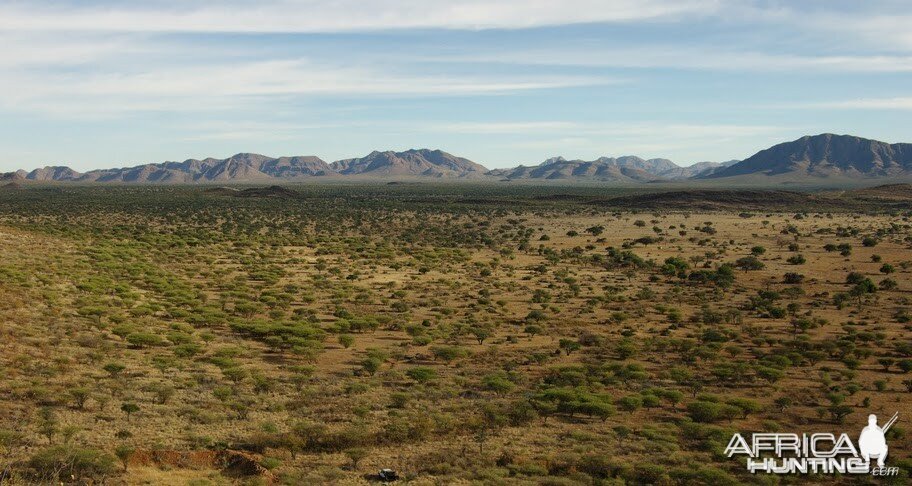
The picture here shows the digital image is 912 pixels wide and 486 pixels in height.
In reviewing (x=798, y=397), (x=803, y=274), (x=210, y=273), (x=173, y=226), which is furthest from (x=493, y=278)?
(x=173, y=226)

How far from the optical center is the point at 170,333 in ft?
113

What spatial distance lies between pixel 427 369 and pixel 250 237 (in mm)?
59862

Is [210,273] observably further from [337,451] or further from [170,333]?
[337,451]
